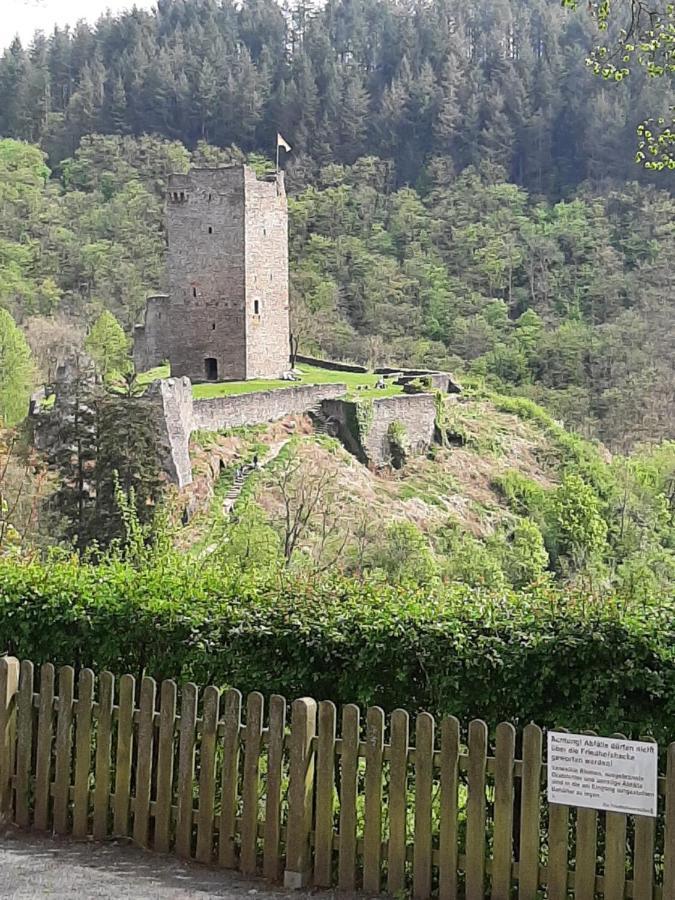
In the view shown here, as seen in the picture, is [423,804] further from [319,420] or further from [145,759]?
[319,420]

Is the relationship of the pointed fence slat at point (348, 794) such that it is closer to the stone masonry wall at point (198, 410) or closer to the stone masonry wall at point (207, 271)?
the stone masonry wall at point (198, 410)

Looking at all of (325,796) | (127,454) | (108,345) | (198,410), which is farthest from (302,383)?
(325,796)

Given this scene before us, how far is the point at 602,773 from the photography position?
17.4ft

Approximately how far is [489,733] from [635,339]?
71.3 m

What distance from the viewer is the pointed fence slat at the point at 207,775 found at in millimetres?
5941

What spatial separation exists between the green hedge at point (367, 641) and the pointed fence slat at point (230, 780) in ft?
1.39

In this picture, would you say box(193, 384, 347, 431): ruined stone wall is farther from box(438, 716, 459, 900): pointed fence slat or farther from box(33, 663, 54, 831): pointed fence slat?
box(438, 716, 459, 900): pointed fence slat

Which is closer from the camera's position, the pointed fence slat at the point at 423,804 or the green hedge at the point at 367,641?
the pointed fence slat at the point at 423,804

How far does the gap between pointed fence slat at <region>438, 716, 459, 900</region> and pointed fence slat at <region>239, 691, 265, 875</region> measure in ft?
2.96

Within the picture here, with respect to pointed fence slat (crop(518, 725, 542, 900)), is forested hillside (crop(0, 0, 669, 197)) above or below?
above

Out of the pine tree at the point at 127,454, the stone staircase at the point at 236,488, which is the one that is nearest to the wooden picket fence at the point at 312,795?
the pine tree at the point at 127,454

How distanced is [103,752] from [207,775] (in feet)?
2.02

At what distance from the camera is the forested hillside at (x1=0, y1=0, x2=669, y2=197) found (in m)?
105

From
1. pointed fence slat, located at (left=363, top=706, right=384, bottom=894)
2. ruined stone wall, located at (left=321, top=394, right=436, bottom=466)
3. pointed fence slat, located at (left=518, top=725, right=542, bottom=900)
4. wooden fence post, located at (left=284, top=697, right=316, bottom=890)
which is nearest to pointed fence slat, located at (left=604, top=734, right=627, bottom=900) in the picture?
pointed fence slat, located at (left=518, top=725, right=542, bottom=900)
